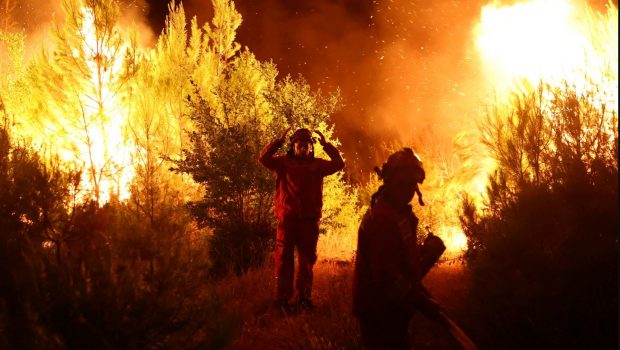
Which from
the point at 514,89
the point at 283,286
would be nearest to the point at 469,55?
the point at 514,89

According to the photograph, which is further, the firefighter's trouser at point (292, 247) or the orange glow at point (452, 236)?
the orange glow at point (452, 236)

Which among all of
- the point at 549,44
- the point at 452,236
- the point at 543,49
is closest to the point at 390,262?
the point at 452,236

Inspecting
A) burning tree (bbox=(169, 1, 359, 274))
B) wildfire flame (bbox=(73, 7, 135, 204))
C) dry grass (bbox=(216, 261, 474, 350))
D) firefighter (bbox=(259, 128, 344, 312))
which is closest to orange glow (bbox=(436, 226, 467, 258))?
dry grass (bbox=(216, 261, 474, 350))

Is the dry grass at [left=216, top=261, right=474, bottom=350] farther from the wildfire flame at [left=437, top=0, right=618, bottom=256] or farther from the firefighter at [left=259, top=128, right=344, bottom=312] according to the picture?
the wildfire flame at [left=437, top=0, right=618, bottom=256]

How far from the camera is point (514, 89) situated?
1219cm

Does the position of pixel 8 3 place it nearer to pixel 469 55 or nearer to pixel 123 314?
pixel 469 55

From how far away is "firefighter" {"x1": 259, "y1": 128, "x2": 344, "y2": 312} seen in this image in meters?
5.48

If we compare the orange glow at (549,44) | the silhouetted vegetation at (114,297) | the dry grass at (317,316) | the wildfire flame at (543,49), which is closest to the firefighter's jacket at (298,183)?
the dry grass at (317,316)

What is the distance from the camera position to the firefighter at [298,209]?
216 inches

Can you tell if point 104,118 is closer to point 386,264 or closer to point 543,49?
point 386,264

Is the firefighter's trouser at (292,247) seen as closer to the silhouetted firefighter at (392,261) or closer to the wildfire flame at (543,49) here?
the silhouetted firefighter at (392,261)

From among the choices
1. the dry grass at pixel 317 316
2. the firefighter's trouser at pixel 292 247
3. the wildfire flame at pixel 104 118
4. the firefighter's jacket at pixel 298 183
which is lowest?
the dry grass at pixel 317 316

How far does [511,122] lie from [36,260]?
1039 cm

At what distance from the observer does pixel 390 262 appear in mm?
2750
